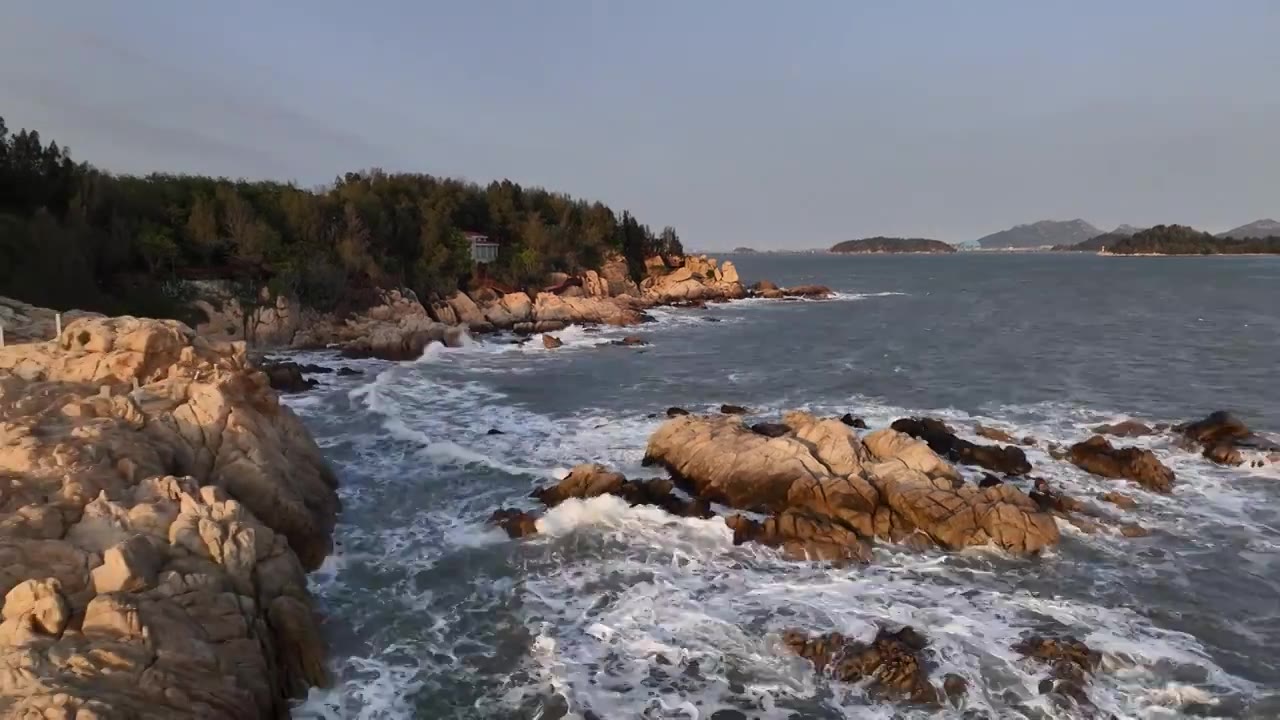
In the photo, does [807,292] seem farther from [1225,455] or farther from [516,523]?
[516,523]

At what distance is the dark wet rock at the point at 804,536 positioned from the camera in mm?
14375

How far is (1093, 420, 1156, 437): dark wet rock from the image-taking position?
74.0 feet

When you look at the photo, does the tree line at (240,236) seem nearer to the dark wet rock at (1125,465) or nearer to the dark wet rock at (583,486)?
the dark wet rock at (583,486)

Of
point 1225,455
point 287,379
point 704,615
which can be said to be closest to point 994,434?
point 1225,455

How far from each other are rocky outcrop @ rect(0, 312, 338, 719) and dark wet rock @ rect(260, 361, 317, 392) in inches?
454

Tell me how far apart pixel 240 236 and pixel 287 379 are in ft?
66.6

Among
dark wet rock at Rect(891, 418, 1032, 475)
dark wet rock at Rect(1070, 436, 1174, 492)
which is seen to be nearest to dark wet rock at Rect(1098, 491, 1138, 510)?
dark wet rock at Rect(1070, 436, 1174, 492)

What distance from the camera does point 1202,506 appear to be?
1705 cm

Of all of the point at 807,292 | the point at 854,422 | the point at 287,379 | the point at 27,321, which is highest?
the point at 27,321

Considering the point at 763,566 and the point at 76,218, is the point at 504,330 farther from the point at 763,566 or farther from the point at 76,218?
the point at 763,566

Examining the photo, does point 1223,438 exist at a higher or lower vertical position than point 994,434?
lower

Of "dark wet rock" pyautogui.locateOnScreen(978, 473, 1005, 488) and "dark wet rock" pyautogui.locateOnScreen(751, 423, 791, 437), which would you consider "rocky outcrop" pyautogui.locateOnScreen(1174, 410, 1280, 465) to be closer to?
"dark wet rock" pyautogui.locateOnScreen(978, 473, 1005, 488)

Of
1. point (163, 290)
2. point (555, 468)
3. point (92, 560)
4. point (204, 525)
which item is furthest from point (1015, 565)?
point (163, 290)

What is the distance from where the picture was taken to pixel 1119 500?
17016mm
